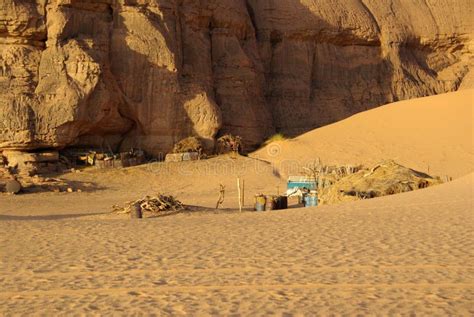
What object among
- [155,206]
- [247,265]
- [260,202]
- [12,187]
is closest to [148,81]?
[12,187]

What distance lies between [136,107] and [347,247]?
50.5 feet

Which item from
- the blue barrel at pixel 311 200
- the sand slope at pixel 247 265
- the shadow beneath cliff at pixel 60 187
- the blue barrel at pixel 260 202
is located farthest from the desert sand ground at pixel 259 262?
the shadow beneath cliff at pixel 60 187

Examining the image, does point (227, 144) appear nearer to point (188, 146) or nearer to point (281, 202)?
point (188, 146)

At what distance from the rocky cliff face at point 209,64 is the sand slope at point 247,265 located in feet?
34.6

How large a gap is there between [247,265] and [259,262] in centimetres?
19

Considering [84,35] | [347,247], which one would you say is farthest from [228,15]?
[347,247]

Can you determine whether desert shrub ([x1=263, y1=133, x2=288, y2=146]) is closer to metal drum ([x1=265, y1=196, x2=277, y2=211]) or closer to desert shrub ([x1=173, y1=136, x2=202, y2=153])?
desert shrub ([x1=173, y1=136, x2=202, y2=153])

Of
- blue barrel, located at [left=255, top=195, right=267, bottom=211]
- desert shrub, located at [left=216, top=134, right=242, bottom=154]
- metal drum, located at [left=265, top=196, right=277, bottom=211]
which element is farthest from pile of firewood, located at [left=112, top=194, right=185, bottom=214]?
desert shrub, located at [left=216, top=134, right=242, bottom=154]

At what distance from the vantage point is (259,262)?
625 centimetres

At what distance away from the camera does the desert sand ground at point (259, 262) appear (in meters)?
4.73

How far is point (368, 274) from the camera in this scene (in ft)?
18.3

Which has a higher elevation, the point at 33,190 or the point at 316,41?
the point at 316,41

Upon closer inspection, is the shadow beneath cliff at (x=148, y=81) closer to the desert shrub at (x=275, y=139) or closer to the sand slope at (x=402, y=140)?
the sand slope at (x=402, y=140)

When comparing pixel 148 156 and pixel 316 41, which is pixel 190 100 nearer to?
pixel 148 156
